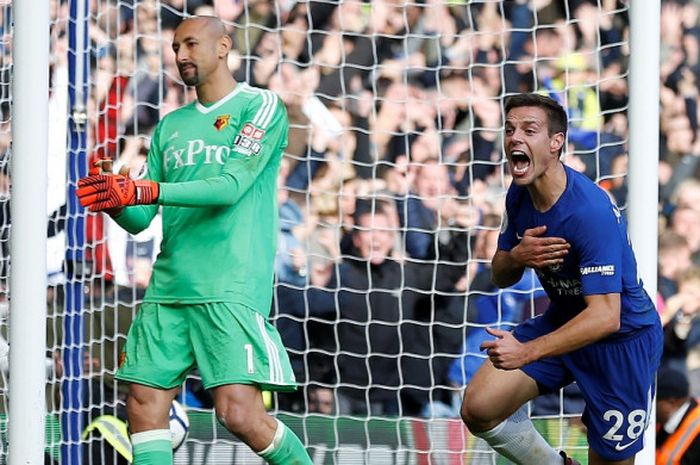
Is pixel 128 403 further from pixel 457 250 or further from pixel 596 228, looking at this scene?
pixel 457 250

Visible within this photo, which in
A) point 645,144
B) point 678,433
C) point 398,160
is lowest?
point 678,433

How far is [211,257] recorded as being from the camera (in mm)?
4488

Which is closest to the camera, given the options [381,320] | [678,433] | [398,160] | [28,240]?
[28,240]

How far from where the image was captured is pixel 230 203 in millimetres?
4402

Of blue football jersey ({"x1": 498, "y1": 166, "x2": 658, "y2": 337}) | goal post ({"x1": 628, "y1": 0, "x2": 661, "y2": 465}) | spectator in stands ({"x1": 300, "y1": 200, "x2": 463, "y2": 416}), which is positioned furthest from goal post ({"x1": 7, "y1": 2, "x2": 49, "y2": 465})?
goal post ({"x1": 628, "y1": 0, "x2": 661, "y2": 465})

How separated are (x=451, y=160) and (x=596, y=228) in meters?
2.37

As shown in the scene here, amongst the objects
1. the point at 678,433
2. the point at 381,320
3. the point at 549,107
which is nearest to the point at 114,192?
the point at 549,107

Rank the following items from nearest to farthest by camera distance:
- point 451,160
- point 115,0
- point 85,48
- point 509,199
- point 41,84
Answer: point 509,199, point 41,84, point 85,48, point 115,0, point 451,160

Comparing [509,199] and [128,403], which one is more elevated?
[509,199]

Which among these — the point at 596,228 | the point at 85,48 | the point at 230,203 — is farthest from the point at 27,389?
the point at 596,228

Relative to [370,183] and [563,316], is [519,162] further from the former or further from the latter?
[370,183]

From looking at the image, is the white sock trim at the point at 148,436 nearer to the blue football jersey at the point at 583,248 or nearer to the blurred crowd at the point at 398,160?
the blue football jersey at the point at 583,248

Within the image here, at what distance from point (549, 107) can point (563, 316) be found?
70cm

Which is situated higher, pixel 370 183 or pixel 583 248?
pixel 370 183
